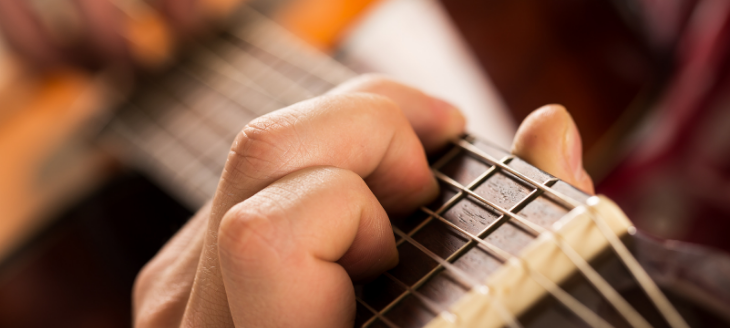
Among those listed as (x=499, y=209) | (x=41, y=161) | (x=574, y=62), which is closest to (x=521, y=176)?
(x=499, y=209)

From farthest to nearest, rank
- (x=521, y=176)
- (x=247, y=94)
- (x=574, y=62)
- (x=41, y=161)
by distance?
1. (x=41, y=161)
2. (x=247, y=94)
3. (x=574, y=62)
4. (x=521, y=176)

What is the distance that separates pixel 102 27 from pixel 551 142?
1.18 m

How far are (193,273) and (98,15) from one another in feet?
3.18

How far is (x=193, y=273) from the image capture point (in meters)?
0.58

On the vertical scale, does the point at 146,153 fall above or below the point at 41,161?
below

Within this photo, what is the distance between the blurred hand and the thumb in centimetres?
89

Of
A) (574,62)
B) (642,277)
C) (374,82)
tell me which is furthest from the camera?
(574,62)

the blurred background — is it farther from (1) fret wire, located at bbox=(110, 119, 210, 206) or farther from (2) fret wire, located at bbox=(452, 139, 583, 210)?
(2) fret wire, located at bbox=(452, 139, 583, 210)

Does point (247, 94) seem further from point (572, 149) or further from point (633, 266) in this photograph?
point (633, 266)

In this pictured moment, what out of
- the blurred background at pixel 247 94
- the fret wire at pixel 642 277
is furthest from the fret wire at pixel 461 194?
the blurred background at pixel 247 94

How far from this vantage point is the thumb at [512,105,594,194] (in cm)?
49

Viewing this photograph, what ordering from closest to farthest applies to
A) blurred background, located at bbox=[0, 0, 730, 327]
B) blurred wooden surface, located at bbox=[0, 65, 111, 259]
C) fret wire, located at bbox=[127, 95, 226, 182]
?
blurred background, located at bbox=[0, 0, 730, 327], fret wire, located at bbox=[127, 95, 226, 182], blurred wooden surface, located at bbox=[0, 65, 111, 259]

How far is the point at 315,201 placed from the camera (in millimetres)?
401

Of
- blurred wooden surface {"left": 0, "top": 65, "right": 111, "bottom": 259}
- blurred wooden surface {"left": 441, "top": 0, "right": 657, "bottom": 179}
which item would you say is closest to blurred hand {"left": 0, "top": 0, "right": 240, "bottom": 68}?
blurred wooden surface {"left": 0, "top": 65, "right": 111, "bottom": 259}
